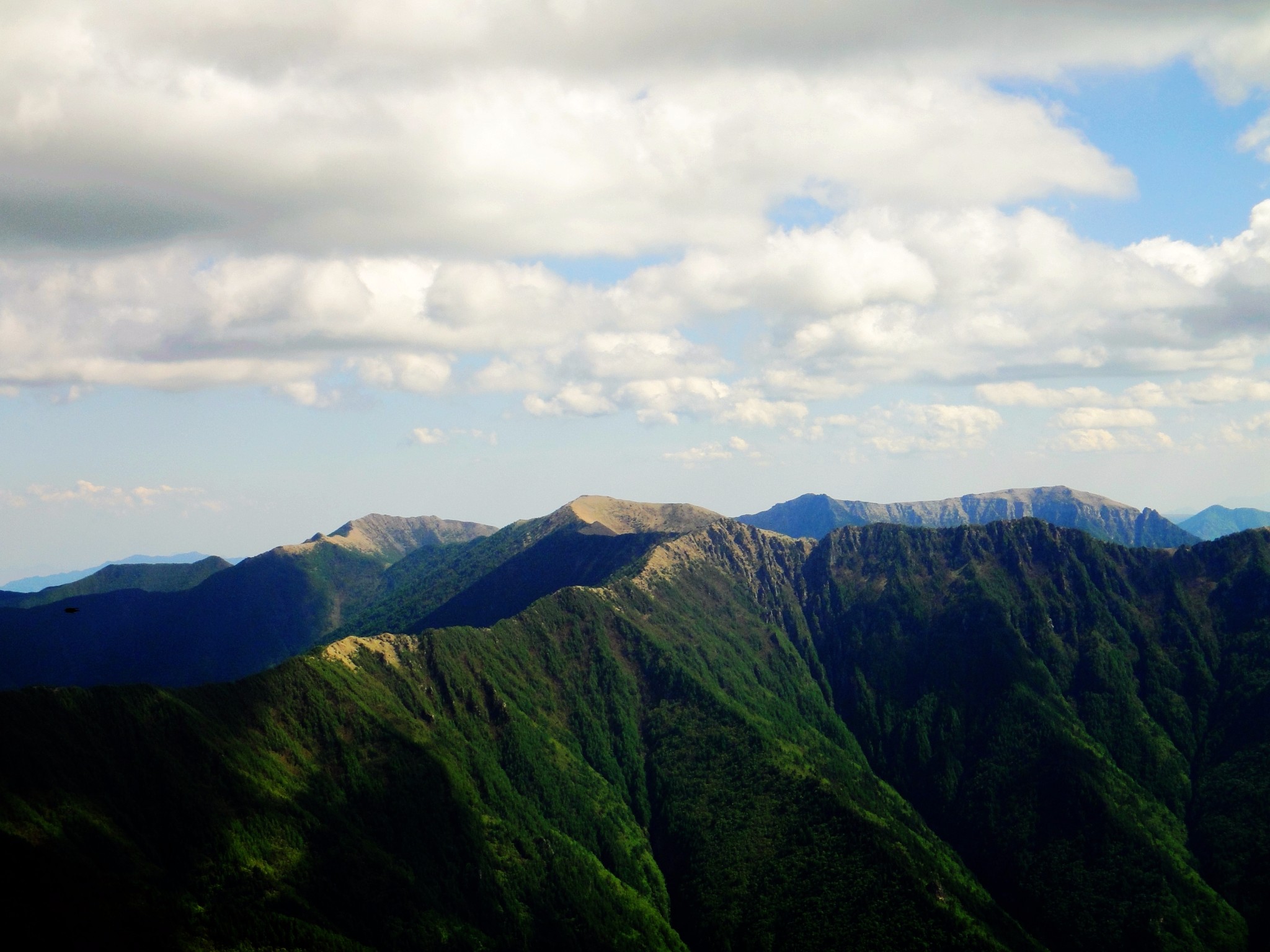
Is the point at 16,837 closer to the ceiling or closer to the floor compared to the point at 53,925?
closer to the ceiling

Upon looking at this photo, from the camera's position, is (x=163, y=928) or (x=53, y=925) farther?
(x=163, y=928)

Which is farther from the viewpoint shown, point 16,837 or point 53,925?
point 16,837

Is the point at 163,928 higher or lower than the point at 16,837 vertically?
lower
